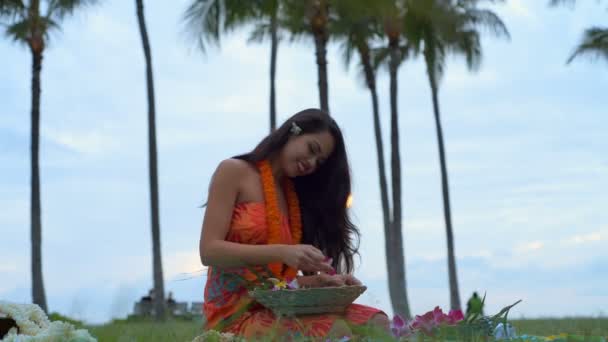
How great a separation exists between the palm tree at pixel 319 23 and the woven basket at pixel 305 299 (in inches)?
539

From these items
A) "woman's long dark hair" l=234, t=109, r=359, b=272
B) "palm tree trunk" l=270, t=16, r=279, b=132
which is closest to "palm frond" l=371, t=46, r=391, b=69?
"palm tree trunk" l=270, t=16, r=279, b=132

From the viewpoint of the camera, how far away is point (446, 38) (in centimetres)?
2186

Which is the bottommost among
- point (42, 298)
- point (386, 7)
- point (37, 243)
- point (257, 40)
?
point (42, 298)

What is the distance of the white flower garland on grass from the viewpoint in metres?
2.25

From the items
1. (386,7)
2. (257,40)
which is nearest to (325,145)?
(386,7)

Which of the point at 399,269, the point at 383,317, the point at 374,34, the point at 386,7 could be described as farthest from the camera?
the point at 374,34

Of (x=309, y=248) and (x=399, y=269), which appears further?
(x=399, y=269)

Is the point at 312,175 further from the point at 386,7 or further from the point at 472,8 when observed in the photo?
the point at 472,8

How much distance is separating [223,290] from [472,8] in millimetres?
21552

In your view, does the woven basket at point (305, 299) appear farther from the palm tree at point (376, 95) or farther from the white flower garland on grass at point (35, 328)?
the palm tree at point (376, 95)

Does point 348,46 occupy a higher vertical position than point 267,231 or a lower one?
higher

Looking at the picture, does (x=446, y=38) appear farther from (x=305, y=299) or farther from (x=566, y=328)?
(x=305, y=299)

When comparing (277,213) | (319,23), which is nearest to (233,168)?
(277,213)

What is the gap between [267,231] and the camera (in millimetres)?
4055
